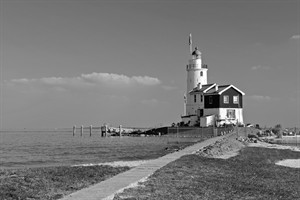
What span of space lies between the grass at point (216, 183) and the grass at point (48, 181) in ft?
7.12

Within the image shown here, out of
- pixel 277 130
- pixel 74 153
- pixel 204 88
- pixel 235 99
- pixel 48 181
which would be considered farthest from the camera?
pixel 277 130

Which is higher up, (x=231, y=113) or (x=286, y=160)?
(x=231, y=113)

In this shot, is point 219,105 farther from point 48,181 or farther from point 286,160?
point 48,181

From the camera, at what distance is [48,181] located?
47.1ft

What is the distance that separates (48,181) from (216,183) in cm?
657

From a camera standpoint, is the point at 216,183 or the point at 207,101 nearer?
the point at 216,183

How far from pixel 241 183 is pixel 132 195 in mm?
5529

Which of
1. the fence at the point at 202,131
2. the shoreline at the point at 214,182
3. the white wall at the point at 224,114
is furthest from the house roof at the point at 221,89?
the shoreline at the point at 214,182

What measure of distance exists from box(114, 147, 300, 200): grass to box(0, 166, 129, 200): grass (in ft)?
7.12

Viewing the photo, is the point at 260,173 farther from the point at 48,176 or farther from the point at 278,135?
the point at 278,135

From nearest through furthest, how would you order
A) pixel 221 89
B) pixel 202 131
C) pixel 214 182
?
pixel 214 182 < pixel 202 131 < pixel 221 89

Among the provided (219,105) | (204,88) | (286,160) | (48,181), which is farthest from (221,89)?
(48,181)

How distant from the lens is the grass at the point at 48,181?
12.2 meters

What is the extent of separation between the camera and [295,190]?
14.4 m
